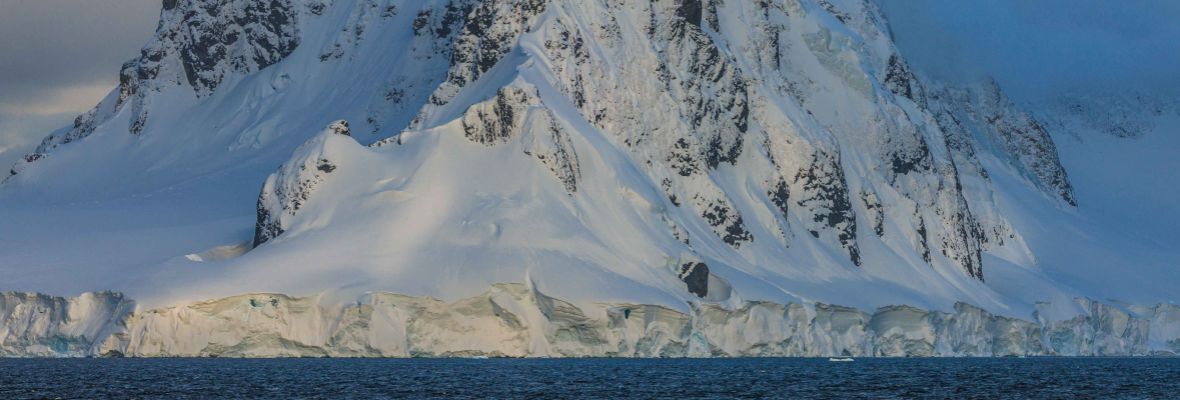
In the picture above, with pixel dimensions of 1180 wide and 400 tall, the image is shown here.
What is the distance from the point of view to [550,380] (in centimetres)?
13550

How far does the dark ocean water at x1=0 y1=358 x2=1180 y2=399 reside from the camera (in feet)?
393

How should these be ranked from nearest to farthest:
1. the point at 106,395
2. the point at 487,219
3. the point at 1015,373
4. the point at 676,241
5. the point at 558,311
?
the point at 106,395 < the point at 1015,373 < the point at 558,311 < the point at 487,219 < the point at 676,241

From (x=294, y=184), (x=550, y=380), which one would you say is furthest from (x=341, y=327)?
(x=550, y=380)

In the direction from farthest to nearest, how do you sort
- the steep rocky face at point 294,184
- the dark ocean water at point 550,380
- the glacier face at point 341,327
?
the steep rocky face at point 294,184 < the glacier face at point 341,327 < the dark ocean water at point 550,380

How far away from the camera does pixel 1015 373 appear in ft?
525

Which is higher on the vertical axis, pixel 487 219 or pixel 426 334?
pixel 487 219

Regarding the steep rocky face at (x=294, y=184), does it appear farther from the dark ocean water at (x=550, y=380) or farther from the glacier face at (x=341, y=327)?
the glacier face at (x=341, y=327)

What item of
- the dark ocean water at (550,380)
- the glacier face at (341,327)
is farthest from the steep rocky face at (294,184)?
the glacier face at (341,327)

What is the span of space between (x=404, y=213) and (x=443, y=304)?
2009 centimetres

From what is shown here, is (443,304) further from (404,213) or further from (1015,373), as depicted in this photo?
(1015,373)

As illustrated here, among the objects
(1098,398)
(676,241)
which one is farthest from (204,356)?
(1098,398)

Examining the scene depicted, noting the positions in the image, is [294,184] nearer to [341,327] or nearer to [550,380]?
[341,327]

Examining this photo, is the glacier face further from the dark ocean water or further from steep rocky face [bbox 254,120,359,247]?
steep rocky face [bbox 254,120,359,247]

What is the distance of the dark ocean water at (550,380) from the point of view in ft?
393
